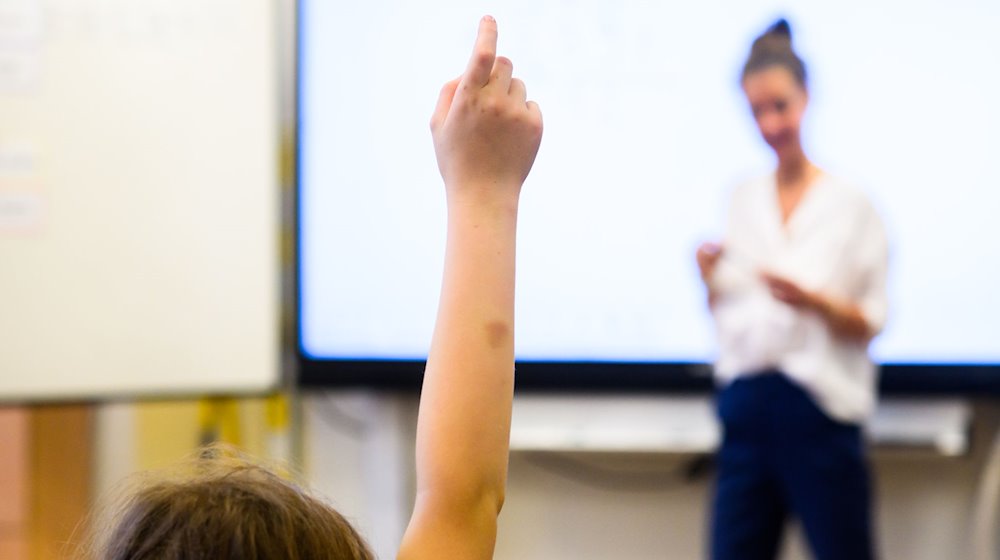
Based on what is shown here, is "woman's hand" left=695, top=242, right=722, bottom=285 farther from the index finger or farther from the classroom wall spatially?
the index finger

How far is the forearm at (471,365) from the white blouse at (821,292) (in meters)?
1.25

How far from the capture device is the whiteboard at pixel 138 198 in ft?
6.79

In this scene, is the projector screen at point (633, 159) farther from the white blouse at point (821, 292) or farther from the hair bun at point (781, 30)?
the white blouse at point (821, 292)

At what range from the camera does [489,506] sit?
606 mm

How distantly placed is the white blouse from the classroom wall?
0.62m

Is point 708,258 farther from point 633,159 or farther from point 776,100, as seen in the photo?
point 633,159

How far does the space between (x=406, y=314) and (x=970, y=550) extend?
130cm

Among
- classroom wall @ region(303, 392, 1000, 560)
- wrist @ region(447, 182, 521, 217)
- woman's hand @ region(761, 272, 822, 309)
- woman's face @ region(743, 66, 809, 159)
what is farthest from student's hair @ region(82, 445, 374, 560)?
classroom wall @ region(303, 392, 1000, 560)

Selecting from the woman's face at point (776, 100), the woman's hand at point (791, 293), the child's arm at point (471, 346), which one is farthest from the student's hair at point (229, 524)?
the woman's face at point (776, 100)

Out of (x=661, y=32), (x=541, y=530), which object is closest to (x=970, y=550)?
(x=541, y=530)

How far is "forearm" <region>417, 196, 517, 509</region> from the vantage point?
0.59 metres

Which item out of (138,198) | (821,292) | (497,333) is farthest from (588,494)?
(497,333)

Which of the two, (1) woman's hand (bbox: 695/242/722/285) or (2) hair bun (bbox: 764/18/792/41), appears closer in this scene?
(1) woman's hand (bbox: 695/242/722/285)

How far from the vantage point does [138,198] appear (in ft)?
7.00
